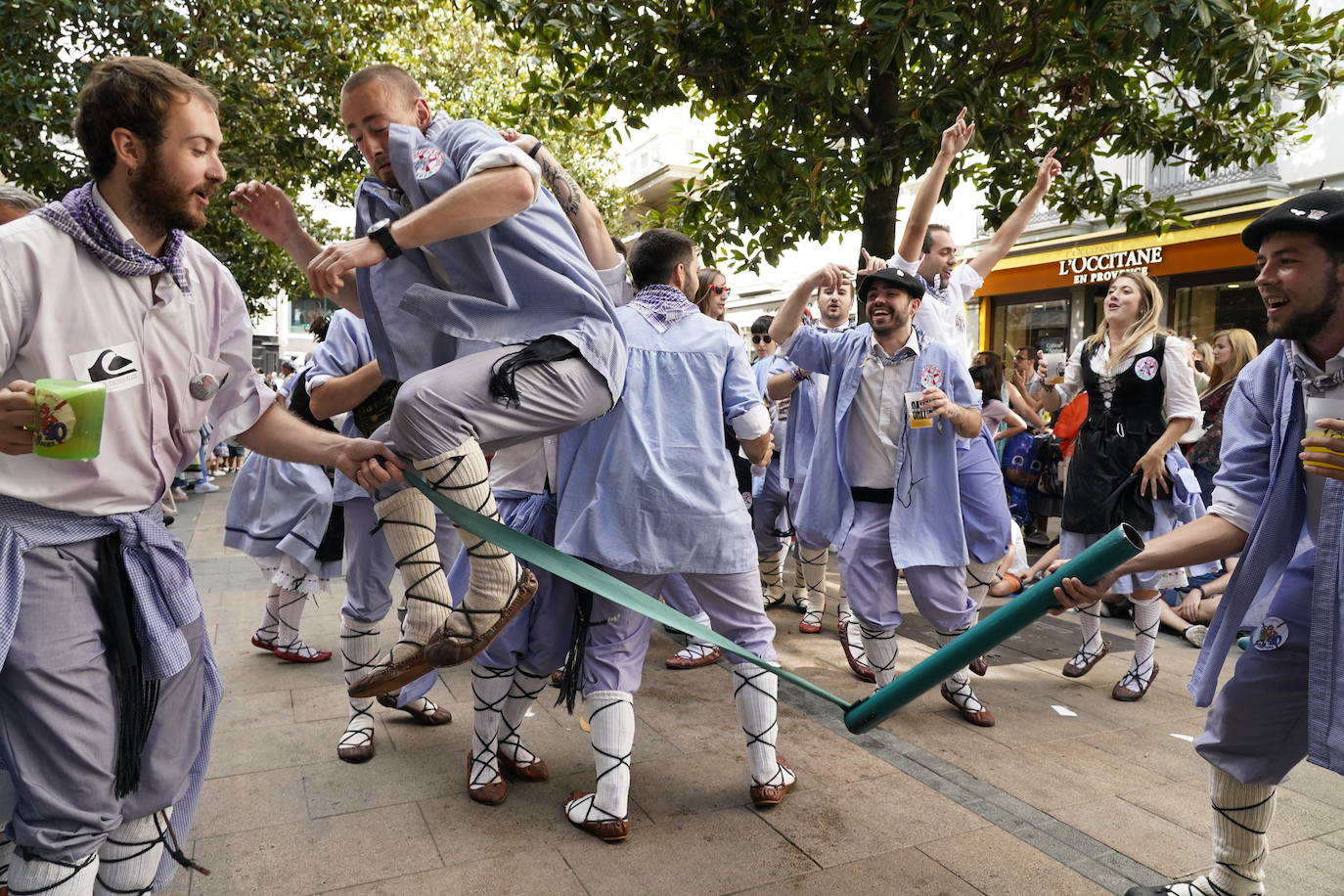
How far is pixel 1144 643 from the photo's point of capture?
203 inches

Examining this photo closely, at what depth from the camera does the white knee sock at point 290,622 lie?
5.47 m

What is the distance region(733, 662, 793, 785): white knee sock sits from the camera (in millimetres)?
3613

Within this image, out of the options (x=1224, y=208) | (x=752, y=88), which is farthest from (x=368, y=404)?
(x=1224, y=208)

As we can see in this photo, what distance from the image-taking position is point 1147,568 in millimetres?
2730

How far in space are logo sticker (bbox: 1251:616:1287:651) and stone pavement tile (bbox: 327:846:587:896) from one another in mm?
2020

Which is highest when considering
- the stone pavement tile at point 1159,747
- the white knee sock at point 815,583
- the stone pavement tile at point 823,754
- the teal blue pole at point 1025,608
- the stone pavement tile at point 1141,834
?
the teal blue pole at point 1025,608

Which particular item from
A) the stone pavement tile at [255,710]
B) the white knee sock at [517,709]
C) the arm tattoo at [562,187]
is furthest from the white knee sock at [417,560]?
the stone pavement tile at [255,710]

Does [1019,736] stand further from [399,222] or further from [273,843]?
[399,222]

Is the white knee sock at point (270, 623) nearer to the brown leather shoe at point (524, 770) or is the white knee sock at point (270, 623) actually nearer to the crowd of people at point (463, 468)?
the crowd of people at point (463, 468)

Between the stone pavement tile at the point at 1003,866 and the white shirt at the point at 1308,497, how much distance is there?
1206mm

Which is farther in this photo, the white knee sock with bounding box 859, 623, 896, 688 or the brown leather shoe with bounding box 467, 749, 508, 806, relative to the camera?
the white knee sock with bounding box 859, 623, 896, 688

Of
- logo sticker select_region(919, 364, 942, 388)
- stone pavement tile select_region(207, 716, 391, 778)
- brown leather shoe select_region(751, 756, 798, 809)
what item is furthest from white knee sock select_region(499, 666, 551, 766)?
logo sticker select_region(919, 364, 942, 388)

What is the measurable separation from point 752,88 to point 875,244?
57.6 inches

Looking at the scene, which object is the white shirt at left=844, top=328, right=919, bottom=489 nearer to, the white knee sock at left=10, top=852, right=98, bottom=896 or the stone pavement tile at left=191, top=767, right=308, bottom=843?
the stone pavement tile at left=191, top=767, right=308, bottom=843
